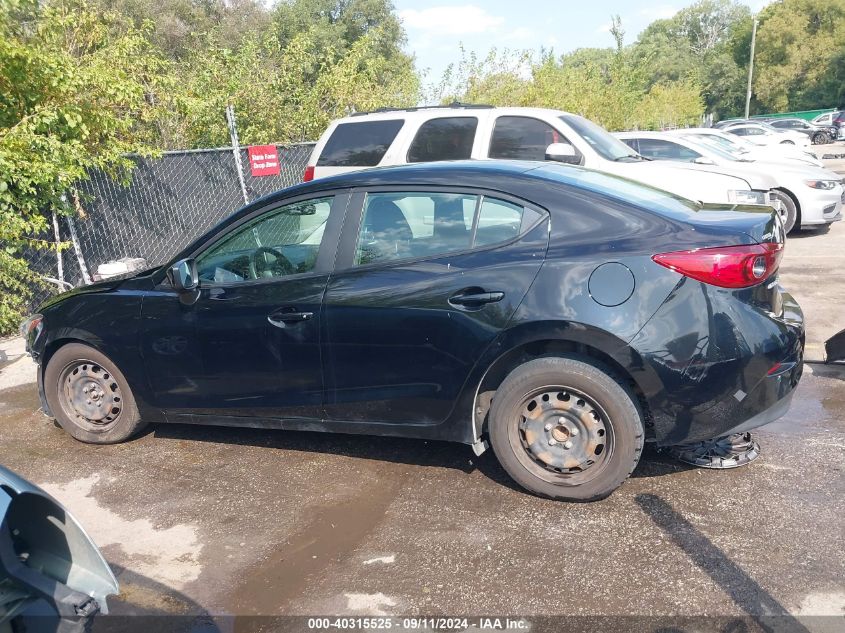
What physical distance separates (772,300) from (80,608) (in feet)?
10.6

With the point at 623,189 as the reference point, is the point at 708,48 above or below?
above

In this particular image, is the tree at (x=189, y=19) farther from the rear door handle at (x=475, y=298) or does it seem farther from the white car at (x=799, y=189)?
the rear door handle at (x=475, y=298)

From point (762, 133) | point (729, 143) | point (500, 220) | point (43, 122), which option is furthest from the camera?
point (762, 133)

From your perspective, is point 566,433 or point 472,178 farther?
point 472,178

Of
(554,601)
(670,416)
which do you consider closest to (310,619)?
(554,601)

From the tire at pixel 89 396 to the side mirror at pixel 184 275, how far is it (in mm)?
869

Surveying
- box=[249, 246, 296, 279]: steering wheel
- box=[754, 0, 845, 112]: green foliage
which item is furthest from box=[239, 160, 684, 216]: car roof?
box=[754, 0, 845, 112]: green foliage

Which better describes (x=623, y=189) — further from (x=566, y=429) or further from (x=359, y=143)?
(x=359, y=143)

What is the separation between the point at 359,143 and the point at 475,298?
572cm

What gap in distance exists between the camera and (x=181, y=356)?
456 cm

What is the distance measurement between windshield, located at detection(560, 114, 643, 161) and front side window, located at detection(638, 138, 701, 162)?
281 centimetres

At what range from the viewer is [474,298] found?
3781 mm

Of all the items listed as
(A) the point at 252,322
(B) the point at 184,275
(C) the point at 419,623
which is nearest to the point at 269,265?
(A) the point at 252,322

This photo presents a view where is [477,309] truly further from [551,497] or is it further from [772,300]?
[772,300]
